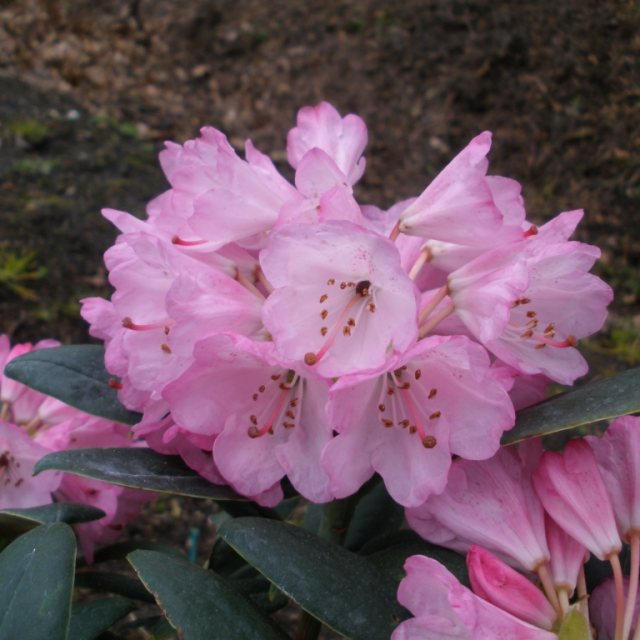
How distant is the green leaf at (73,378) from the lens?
3.00 feet

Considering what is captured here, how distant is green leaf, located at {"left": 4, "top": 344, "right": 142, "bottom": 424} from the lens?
0.92m

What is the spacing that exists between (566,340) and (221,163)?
35 centimetres

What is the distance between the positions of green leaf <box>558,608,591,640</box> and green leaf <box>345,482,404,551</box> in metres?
0.43

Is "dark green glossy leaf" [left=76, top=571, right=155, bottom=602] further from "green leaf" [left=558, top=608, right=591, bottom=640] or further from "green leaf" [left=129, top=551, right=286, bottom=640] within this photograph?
"green leaf" [left=558, top=608, right=591, bottom=640]

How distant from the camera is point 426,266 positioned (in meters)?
0.79

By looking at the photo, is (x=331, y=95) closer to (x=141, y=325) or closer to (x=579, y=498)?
(x=141, y=325)

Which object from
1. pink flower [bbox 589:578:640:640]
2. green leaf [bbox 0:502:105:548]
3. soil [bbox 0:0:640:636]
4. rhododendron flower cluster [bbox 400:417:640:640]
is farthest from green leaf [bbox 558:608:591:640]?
soil [bbox 0:0:640:636]

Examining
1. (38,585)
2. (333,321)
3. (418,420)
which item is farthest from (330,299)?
(38,585)

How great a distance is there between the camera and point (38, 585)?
0.69 m

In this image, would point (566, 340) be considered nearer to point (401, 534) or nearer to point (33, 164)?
point (401, 534)

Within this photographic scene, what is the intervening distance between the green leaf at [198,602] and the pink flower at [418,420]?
→ 0.41 feet

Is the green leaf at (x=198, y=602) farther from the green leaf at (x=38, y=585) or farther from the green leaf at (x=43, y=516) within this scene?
the green leaf at (x=43, y=516)

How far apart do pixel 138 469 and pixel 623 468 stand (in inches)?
17.0

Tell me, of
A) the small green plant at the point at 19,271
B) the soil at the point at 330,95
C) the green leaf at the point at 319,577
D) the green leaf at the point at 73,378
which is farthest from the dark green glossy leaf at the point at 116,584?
the soil at the point at 330,95
